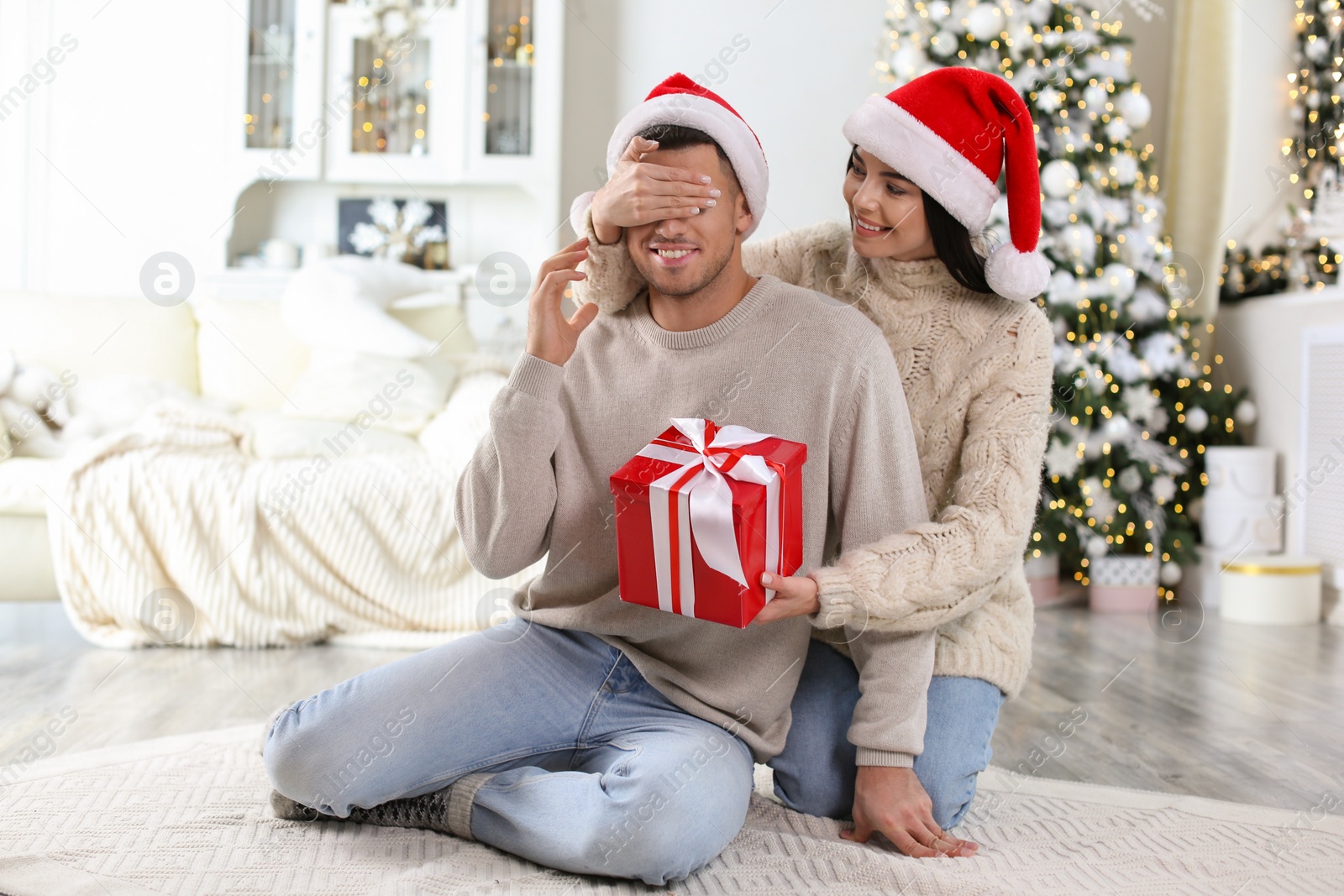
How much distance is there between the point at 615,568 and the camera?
134 centimetres

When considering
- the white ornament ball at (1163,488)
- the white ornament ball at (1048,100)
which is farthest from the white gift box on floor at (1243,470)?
the white ornament ball at (1048,100)

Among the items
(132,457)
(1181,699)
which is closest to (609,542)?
(1181,699)

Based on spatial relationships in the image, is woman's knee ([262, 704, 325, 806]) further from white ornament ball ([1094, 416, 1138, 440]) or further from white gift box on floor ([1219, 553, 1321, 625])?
white gift box on floor ([1219, 553, 1321, 625])

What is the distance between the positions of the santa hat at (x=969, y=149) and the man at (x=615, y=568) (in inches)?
7.4

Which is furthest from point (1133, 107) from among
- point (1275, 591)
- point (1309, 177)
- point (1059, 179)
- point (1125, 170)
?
point (1275, 591)

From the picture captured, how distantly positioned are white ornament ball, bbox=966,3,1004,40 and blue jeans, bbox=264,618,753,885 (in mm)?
2530

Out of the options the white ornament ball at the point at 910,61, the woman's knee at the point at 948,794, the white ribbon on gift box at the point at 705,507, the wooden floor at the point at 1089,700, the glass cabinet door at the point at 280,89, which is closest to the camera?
the white ribbon on gift box at the point at 705,507

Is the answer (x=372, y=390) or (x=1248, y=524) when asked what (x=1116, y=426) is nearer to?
(x=1248, y=524)

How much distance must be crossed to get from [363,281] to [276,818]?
205 cm

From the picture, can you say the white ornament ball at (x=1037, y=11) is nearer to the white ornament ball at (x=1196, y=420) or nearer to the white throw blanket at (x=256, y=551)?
the white ornament ball at (x=1196, y=420)

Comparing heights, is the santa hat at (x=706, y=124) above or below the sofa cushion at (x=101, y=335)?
above

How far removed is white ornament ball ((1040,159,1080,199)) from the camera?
3.04 m

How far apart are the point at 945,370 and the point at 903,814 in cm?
58

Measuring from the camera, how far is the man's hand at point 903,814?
1.25 meters
